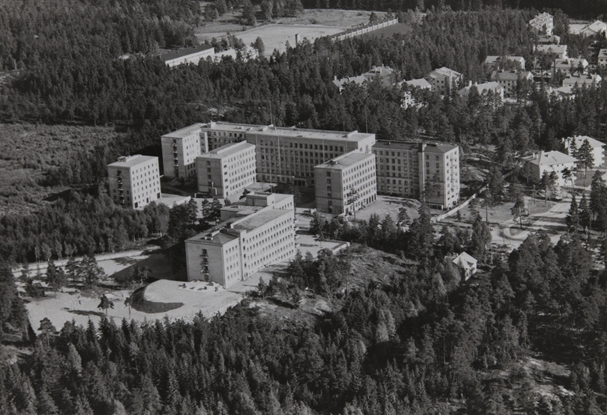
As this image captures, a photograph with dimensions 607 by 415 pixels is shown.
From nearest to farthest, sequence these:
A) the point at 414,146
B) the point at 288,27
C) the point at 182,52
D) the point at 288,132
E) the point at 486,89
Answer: the point at 414,146 → the point at 288,132 → the point at 486,89 → the point at 182,52 → the point at 288,27

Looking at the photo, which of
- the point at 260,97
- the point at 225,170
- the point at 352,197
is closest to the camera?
the point at 352,197

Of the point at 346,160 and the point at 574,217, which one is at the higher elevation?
the point at 346,160

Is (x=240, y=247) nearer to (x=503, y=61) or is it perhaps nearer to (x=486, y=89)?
(x=486, y=89)

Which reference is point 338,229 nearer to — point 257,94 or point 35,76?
point 257,94

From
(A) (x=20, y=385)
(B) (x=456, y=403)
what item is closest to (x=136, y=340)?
(A) (x=20, y=385)

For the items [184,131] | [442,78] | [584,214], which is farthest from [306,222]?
[442,78]

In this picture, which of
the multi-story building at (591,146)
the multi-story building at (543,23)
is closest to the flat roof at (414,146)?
the multi-story building at (591,146)
